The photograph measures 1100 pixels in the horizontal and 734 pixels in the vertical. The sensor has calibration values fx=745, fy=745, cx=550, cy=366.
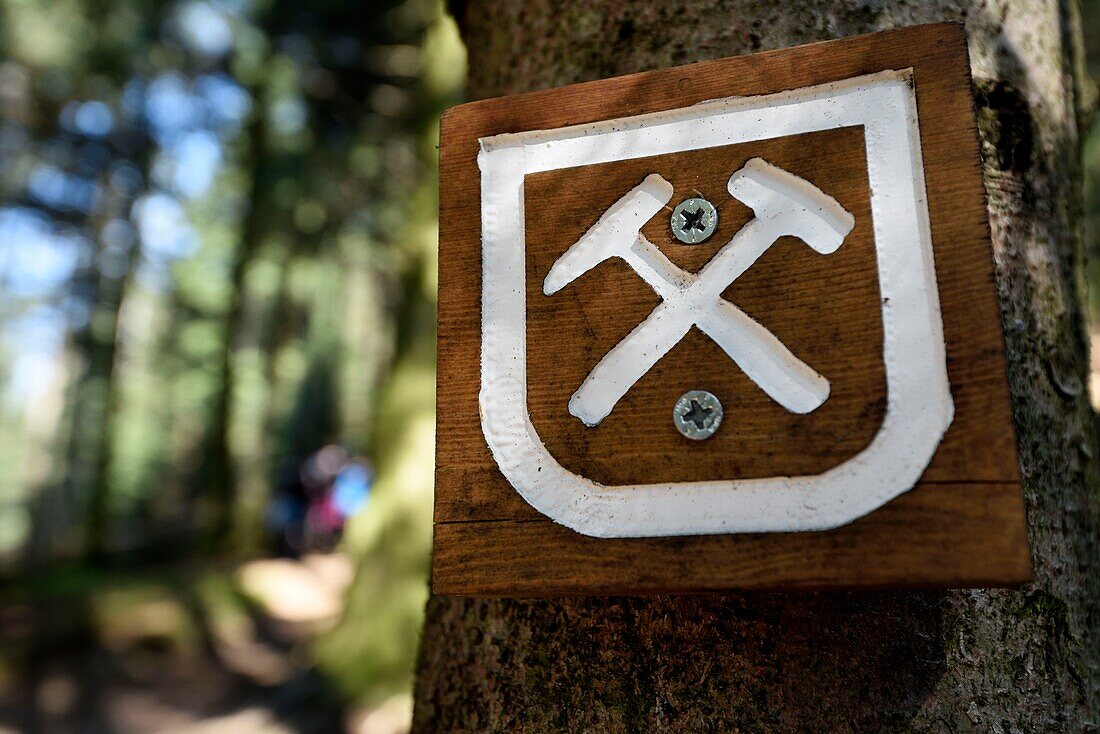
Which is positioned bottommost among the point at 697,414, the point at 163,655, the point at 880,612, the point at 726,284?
the point at 163,655

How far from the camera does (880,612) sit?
81cm

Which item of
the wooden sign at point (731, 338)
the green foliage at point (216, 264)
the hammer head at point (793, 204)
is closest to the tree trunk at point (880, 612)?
the wooden sign at point (731, 338)

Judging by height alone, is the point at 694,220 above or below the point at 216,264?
below

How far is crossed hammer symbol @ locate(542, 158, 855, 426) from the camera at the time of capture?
745mm

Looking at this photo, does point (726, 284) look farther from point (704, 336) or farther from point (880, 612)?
point (880, 612)

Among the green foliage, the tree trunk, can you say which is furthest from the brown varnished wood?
the green foliage

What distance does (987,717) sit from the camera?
781 millimetres

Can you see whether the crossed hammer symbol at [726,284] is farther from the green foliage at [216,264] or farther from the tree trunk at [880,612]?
the green foliage at [216,264]

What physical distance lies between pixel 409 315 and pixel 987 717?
3785mm

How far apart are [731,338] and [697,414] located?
3.4 inches

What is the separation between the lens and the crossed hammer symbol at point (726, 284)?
0.74 meters

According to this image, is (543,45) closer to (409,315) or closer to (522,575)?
(522,575)

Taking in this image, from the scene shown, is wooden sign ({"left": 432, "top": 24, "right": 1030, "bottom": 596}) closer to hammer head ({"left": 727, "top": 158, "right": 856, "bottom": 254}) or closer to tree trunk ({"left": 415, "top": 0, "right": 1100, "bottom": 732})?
hammer head ({"left": 727, "top": 158, "right": 856, "bottom": 254})

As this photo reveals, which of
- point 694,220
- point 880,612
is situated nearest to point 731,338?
point 694,220
